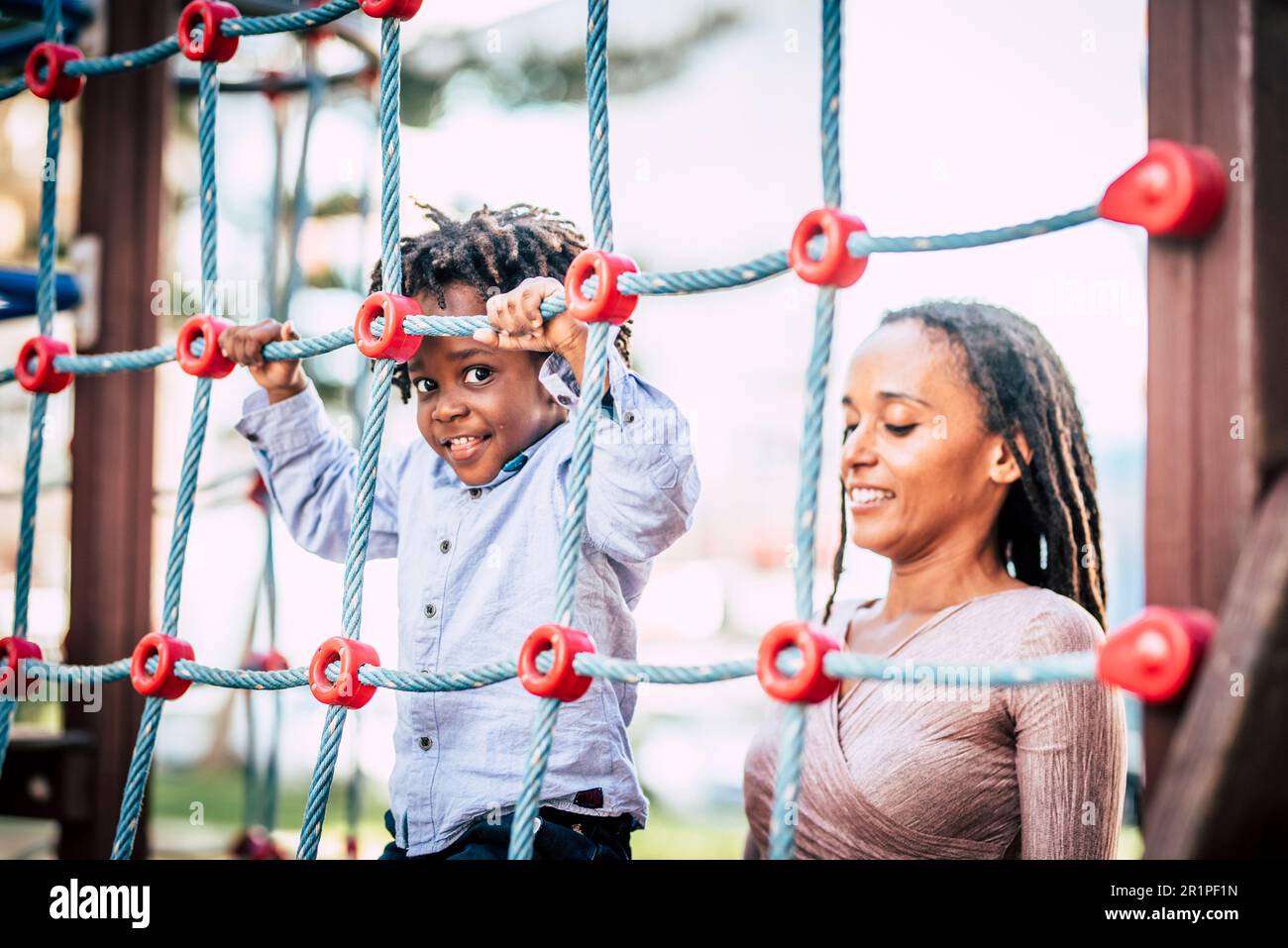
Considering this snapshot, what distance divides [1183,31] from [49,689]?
119 cm

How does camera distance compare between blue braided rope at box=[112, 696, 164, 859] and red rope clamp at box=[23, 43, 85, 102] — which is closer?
→ blue braided rope at box=[112, 696, 164, 859]

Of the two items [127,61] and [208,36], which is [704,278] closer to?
[208,36]

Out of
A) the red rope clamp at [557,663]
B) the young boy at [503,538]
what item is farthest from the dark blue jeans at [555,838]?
the red rope clamp at [557,663]

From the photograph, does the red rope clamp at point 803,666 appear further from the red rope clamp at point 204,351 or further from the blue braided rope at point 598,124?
the red rope clamp at point 204,351

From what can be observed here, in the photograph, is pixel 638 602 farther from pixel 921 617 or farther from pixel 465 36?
pixel 465 36

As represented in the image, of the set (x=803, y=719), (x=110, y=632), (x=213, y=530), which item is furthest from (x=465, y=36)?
(x=803, y=719)

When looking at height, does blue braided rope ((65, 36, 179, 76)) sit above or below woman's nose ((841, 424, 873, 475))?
above

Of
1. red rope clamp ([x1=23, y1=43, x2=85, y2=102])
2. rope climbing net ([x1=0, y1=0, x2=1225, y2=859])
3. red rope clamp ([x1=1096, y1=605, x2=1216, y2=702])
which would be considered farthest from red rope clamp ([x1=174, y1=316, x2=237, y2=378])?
red rope clamp ([x1=1096, y1=605, x2=1216, y2=702])

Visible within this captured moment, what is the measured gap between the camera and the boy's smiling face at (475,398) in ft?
3.80

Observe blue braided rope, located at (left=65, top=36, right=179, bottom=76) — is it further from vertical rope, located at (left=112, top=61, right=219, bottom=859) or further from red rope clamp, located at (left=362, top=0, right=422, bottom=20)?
red rope clamp, located at (left=362, top=0, right=422, bottom=20)

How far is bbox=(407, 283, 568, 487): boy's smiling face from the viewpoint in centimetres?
116

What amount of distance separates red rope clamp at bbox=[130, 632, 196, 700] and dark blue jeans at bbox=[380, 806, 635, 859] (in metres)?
0.26

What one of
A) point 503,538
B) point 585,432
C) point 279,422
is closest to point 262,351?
point 279,422
